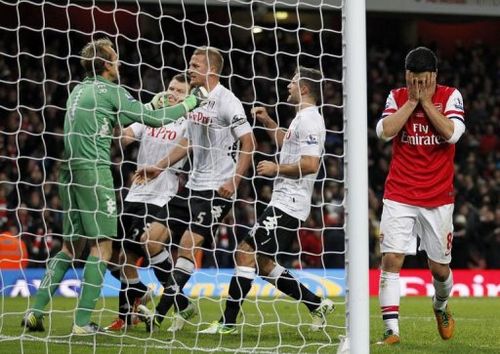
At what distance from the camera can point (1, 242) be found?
46.2ft

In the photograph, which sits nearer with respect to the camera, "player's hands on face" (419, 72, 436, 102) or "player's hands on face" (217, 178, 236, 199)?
"player's hands on face" (419, 72, 436, 102)

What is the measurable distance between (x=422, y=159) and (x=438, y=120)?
391mm

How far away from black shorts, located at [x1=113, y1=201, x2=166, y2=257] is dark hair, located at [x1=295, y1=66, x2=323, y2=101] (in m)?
1.75

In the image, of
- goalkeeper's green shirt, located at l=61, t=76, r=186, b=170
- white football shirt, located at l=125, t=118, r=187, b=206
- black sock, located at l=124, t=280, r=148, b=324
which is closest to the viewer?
goalkeeper's green shirt, located at l=61, t=76, r=186, b=170

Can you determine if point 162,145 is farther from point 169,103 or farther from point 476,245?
point 476,245

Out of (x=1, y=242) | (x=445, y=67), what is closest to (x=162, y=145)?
(x=1, y=242)

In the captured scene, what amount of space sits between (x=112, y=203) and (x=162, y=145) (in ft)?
6.31

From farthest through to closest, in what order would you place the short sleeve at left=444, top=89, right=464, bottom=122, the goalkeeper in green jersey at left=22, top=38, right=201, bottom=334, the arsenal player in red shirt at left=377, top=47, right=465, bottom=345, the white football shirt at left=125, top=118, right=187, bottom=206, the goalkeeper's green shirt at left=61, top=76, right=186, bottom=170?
the white football shirt at left=125, top=118, right=187, bottom=206, the goalkeeper's green shirt at left=61, top=76, right=186, bottom=170, the goalkeeper in green jersey at left=22, top=38, right=201, bottom=334, the short sleeve at left=444, top=89, right=464, bottom=122, the arsenal player in red shirt at left=377, top=47, right=465, bottom=345

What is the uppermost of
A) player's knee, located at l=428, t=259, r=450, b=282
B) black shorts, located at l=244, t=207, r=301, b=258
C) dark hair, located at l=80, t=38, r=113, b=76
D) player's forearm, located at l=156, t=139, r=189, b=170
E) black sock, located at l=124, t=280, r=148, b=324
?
dark hair, located at l=80, t=38, r=113, b=76

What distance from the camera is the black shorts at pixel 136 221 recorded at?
28.4 feet

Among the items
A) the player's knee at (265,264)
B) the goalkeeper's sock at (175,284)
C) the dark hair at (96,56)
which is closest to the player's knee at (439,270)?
the player's knee at (265,264)

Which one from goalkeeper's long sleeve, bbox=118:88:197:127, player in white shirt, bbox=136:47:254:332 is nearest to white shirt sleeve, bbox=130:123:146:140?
player in white shirt, bbox=136:47:254:332

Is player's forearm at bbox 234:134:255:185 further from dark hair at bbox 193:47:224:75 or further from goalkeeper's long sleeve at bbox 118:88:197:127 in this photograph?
goalkeeper's long sleeve at bbox 118:88:197:127

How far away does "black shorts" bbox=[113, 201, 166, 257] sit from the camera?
28.4 ft
